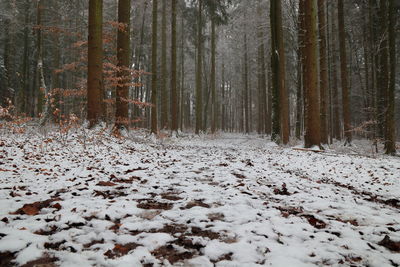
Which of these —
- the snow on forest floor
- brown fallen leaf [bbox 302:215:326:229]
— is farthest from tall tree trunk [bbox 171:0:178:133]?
brown fallen leaf [bbox 302:215:326:229]

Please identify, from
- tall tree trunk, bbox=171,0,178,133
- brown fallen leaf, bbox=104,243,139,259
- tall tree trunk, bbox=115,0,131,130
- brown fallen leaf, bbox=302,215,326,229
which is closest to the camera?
brown fallen leaf, bbox=104,243,139,259

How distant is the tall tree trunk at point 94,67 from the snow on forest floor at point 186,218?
3.41 meters

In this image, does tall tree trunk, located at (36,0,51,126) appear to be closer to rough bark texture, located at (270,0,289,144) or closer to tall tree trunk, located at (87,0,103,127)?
tall tree trunk, located at (87,0,103,127)

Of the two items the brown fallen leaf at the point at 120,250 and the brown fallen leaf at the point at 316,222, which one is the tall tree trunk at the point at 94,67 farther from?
the brown fallen leaf at the point at 316,222

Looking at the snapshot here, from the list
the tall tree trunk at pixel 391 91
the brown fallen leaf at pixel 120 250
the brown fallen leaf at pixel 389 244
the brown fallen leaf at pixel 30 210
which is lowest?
the brown fallen leaf at pixel 389 244

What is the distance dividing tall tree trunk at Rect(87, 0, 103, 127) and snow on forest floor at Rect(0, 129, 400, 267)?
3408 mm

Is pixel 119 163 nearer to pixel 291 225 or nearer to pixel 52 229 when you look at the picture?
pixel 52 229

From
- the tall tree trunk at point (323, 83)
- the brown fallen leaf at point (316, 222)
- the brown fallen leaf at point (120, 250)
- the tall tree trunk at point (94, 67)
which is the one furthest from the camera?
the tall tree trunk at point (323, 83)

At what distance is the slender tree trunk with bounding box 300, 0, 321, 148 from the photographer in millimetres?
9344

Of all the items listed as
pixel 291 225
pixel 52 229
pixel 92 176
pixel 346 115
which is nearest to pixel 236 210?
pixel 291 225

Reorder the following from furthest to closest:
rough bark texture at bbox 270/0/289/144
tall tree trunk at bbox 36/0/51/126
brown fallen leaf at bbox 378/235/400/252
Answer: rough bark texture at bbox 270/0/289/144 → tall tree trunk at bbox 36/0/51/126 → brown fallen leaf at bbox 378/235/400/252

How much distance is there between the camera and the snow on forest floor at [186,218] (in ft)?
5.71

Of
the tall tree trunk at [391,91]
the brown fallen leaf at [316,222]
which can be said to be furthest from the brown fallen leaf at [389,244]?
the tall tree trunk at [391,91]

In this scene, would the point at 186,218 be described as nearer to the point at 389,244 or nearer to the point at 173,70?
the point at 389,244
